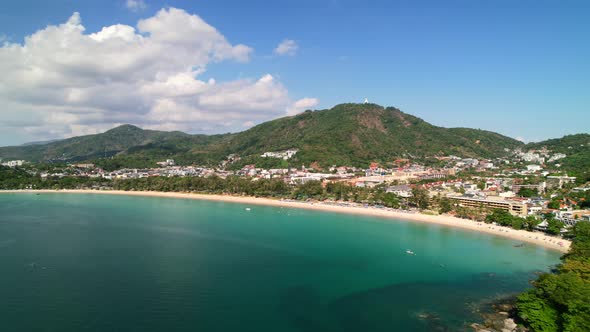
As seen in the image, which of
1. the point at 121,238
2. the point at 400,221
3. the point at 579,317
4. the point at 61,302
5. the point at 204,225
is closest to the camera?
the point at 579,317

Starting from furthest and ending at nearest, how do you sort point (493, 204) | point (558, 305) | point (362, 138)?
point (362, 138) → point (493, 204) → point (558, 305)

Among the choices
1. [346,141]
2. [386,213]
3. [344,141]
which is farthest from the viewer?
[346,141]

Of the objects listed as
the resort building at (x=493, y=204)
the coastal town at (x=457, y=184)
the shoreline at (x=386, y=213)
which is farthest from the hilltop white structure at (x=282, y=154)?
the resort building at (x=493, y=204)

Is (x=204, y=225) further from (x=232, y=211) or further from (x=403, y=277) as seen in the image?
(x=403, y=277)

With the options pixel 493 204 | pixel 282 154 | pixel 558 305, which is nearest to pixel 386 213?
pixel 493 204

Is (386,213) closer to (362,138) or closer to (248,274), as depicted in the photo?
(248,274)

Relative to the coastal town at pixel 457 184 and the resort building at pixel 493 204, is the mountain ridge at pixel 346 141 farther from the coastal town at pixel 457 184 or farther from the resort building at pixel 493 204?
the resort building at pixel 493 204

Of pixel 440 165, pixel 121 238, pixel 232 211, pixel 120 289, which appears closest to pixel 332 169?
pixel 440 165
